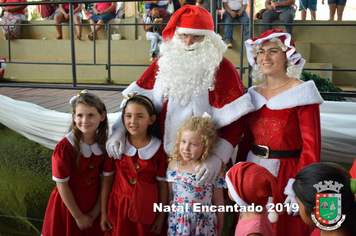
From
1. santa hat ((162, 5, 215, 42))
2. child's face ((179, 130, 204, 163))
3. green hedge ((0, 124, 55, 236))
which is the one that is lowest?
green hedge ((0, 124, 55, 236))

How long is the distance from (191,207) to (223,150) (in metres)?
0.39

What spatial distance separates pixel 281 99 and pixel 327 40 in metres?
5.00

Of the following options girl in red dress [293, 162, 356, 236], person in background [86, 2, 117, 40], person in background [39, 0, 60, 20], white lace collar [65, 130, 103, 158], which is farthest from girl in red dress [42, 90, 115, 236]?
person in background [39, 0, 60, 20]

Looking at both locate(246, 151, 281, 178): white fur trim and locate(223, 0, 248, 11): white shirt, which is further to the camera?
locate(223, 0, 248, 11): white shirt

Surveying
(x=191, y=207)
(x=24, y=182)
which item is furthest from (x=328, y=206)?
(x=24, y=182)

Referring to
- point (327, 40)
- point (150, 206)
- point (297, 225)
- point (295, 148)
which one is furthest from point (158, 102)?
point (327, 40)

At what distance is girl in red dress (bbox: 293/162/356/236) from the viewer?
1.22 meters

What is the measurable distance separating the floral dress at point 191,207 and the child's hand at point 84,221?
53 centimetres

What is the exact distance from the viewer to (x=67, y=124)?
2889 mm

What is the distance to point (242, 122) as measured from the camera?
2.16m

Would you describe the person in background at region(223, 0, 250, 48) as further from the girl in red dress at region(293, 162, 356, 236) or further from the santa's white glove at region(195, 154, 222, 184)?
the girl in red dress at region(293, 162, 356, 236)

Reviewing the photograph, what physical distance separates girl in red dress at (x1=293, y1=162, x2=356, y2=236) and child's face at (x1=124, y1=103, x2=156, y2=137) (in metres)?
1.08

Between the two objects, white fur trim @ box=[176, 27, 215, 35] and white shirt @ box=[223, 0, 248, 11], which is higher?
white shirt @ box=[223, 0, 248, 11]

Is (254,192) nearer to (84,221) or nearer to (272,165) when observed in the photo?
(272,165)
